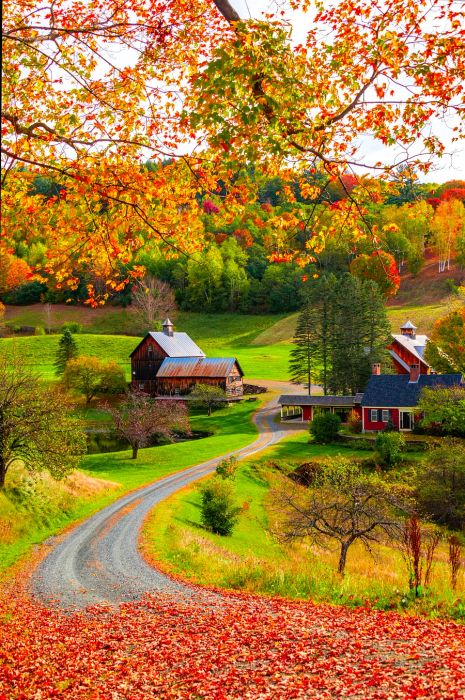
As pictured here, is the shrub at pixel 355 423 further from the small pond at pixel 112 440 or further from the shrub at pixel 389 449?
the small pond at pixel 112 440

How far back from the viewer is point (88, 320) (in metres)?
113

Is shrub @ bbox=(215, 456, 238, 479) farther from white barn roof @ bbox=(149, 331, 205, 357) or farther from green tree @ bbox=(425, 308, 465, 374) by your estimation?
white barn roof @ bbox=(149, 331, 205, 357)

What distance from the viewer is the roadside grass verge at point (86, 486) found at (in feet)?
87.2

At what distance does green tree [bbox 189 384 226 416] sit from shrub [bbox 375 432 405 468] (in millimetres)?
24609

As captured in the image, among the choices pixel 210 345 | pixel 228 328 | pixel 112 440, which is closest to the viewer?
pixel 112 440

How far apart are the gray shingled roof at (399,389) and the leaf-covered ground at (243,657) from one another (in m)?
43.9

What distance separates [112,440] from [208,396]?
43.1 ft

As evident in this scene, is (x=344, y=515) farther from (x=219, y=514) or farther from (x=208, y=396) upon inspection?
(x=208, y=396)

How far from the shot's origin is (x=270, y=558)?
26.5 m

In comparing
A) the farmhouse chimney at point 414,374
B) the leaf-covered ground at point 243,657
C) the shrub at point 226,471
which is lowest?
the shrub at point 226,471

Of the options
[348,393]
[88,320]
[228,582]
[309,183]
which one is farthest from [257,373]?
[309,183]

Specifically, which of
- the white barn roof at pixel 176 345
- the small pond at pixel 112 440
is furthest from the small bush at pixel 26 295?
the small pond at pixel 112 440

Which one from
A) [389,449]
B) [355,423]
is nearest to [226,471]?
[389,449]

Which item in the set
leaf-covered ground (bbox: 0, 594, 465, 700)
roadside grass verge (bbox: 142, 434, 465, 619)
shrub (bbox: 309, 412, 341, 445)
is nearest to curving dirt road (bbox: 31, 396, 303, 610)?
roadside grass verge (bbox: 142, 434, 465, 619)
